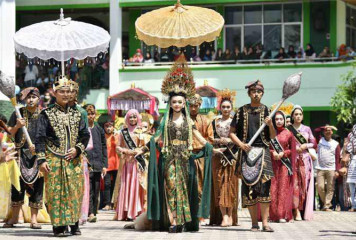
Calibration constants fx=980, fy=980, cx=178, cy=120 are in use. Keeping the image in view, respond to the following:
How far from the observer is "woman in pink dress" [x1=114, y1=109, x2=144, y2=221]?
18.3 metres

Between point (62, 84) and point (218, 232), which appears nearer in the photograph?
point (62, 84)

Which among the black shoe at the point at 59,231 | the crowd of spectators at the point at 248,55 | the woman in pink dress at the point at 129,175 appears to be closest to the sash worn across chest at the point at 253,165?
the black shoe at the point at 59,231

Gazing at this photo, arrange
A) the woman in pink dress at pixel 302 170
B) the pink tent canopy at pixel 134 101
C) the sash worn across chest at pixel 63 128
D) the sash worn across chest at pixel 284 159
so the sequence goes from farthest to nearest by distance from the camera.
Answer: the pink tent canopy at pixel 134 101
the woman in pink dress at pixel 302 170
the sash worn across chest at pixel 284 159
the sash worn across chest at pixel 63 128

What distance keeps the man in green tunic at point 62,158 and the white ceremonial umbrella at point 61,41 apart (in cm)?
215

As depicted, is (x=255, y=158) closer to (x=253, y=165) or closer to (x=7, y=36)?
(x=253, y=165)

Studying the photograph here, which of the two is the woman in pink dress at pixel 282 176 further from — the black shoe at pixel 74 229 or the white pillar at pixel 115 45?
the white pillar at pixel 115 45

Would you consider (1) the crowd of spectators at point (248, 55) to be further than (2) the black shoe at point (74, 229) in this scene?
Yes

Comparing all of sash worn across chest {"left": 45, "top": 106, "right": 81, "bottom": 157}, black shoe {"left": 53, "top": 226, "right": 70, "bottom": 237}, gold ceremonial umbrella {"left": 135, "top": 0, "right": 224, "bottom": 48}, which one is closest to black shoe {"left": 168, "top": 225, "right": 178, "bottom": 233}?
black shoe {"left": 53, "top": 226, "right": 70, "bottom": 237}

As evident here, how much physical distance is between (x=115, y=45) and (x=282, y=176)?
716 inches

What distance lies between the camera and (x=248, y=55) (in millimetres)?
34469

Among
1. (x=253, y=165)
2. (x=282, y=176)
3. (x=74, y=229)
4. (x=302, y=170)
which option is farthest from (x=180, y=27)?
(x=74, y=229)

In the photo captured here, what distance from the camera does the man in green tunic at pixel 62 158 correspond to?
1384cm

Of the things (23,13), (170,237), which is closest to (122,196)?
(170,237)

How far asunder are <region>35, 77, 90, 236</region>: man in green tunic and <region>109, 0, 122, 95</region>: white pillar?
21000mm
